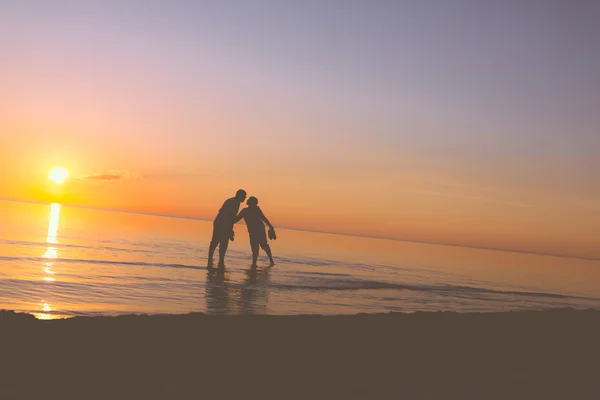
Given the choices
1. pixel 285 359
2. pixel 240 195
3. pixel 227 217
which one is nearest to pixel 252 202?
pixel 240 195

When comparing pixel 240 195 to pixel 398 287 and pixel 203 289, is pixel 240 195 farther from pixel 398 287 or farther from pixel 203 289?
pixel 398 287

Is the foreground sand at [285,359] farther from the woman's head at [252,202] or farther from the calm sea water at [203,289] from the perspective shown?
the woman's head at [252,202]

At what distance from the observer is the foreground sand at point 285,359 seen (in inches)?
165

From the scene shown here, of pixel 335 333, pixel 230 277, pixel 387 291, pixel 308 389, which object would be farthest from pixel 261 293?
pixel 308 389

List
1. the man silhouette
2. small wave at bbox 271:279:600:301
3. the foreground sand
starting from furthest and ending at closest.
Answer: the man silhouette, small wave at bbox 271:279:600:301, the foreground sand

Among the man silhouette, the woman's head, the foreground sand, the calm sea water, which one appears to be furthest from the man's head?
the foreground sand

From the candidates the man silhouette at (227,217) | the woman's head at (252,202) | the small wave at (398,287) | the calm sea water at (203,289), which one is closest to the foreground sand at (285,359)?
the calm sea water at (203,289)

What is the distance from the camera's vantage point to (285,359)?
5.25m

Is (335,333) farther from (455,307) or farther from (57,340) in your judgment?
(455,307)

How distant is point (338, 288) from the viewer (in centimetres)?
1438

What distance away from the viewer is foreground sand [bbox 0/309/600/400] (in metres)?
4.20

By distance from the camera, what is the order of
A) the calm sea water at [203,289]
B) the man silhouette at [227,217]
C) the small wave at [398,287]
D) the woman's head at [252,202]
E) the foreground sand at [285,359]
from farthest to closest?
1. the woman's head at [252,202]
2. the man silhouette at [227,217]
3. the small wave at [398,287]
4. the calm sea water at [203,289]
5. the foreground sand at [285,359]

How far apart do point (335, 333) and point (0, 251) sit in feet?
47.3

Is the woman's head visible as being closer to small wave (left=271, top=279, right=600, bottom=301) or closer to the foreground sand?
small wave (left=271, top=279, right=600, bottom=301)
